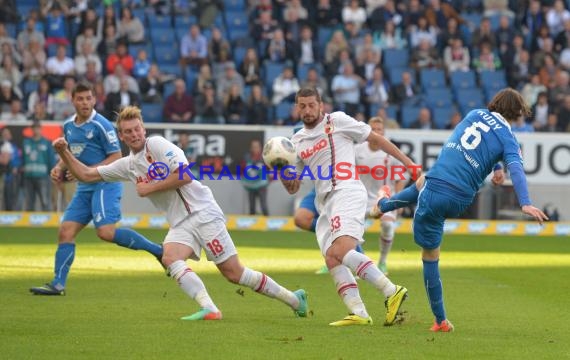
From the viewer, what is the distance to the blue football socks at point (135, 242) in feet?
41.4

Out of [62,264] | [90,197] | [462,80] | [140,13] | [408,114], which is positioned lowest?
[62,264]

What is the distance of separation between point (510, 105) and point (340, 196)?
1.76m

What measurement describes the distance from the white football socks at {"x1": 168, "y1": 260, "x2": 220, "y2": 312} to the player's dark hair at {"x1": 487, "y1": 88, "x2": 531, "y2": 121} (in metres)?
2.92

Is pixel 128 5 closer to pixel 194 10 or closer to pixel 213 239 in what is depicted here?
pixel 194 10

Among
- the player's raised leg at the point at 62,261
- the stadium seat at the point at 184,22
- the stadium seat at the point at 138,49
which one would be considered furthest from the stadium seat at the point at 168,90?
the player's raised leg at the point at 62,261

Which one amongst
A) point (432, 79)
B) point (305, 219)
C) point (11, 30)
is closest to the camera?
point (305, 219)

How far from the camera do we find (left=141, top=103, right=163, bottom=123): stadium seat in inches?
998

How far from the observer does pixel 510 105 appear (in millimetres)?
9500

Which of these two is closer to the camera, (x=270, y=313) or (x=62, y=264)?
(x=270, y=313)

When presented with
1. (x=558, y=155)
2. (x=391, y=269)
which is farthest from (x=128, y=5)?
(x=391, y=269)

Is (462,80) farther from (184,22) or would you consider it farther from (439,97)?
(184,22)

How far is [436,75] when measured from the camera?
27625mm

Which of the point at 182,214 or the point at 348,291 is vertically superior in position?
the point at 182,214

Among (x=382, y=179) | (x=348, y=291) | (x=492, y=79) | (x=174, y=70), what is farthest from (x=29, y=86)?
(x=348, y=291)
